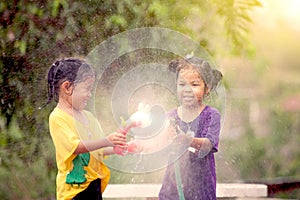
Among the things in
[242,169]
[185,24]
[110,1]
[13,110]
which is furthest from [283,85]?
[13,110]

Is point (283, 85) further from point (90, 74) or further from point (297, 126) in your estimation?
point (90, 74)

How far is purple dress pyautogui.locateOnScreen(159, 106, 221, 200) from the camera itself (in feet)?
11.1

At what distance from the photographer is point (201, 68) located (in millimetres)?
3434

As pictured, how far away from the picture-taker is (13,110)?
18.9 ft

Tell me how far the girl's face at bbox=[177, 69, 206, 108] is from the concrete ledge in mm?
1358

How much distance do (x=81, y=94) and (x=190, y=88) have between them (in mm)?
521

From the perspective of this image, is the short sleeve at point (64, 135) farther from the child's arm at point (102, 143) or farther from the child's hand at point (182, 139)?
the child's hand at point (182, 139)

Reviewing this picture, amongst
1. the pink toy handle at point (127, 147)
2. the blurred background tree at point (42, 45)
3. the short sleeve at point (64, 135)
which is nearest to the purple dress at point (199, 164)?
the pink toy handle at point (127, 147)

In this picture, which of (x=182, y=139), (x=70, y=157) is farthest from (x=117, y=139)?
(x=182, y=139)

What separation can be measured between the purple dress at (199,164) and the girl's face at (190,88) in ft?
0.22

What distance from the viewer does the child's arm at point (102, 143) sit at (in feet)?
10.1

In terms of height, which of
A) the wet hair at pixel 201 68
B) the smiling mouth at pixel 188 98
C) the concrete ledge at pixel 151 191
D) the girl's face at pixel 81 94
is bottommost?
the concrete ledge at pixel 151 191

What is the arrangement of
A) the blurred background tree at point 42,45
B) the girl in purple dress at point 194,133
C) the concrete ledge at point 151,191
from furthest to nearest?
the blurred background tree at point 42,45, the concrete ledge at point 151,191, the girl in purple dress at point 194,133

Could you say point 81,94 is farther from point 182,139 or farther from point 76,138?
point 182,139
